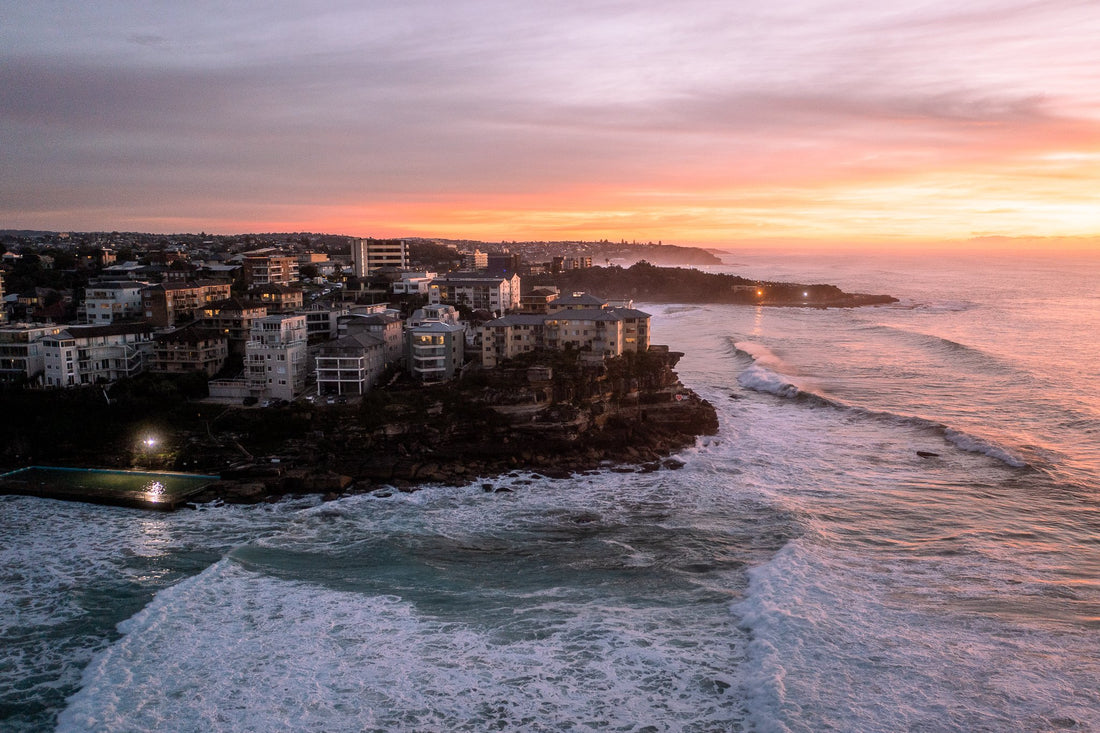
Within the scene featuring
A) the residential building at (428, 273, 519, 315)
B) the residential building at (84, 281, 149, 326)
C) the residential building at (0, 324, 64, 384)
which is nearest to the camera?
the residential building at (0, 324, 64, 384)

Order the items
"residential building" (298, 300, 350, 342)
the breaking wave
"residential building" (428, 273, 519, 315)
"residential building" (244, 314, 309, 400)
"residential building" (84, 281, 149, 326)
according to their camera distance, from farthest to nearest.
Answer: "residential building" (428, 273, 519, 315), "residential building" (84, 281, 149, 326), "residential building" (298, 300, 350, 342), "residential building" (244, 314, 309, 400), the breaking wave

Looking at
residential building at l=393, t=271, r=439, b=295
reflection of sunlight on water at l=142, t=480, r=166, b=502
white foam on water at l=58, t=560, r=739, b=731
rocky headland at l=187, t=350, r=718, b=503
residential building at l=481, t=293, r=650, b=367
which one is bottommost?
white foam on water at l=58, t=560, r=739, b=731

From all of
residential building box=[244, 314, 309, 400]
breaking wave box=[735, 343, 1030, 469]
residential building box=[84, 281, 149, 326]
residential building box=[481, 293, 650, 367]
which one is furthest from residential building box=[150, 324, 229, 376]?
breaking wave box=[735, 343, 1030, 469]

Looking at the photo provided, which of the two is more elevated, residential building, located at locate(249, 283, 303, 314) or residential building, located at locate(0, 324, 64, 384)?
residential building, located at locate(249, 283, 303, 314)

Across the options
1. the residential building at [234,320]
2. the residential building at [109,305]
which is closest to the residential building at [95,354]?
the residential building at [234,320]

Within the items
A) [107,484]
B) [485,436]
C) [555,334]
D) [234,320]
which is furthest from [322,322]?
[485,436]

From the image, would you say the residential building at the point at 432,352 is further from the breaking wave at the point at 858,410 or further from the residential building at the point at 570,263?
the residential building at the point at 570,263

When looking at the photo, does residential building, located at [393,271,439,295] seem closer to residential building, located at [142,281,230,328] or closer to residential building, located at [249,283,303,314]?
residential building, located at [249,283,303,314]

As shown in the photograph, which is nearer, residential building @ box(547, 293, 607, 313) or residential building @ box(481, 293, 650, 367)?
residential building @ box(481, 293, 650, 367)

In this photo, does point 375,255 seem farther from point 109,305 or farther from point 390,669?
point 390,669
